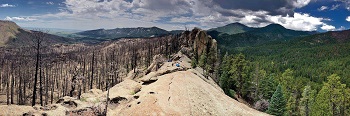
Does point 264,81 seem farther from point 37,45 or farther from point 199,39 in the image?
point 37,45

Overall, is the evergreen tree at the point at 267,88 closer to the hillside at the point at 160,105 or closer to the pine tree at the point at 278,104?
the pine tree at the point at 278,104

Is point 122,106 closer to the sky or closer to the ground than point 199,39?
closer to the ground

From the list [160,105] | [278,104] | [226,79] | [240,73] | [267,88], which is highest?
[160,105]

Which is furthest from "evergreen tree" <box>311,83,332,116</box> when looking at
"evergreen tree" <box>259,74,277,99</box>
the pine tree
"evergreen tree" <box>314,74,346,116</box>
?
"evergreen tree" <box>259,74,277,99</box>

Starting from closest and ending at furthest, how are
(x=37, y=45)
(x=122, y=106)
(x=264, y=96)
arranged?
(x=122, y=106) → (x=37, y=45) → (x=264, y=96)

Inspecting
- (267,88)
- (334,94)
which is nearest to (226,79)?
(267,88)

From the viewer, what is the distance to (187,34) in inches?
5600

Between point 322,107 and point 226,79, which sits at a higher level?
point 226,79

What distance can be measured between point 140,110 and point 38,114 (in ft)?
34.7

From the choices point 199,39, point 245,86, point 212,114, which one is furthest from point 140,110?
point 199,39

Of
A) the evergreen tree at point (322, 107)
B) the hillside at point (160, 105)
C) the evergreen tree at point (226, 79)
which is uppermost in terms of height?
the hillside at point (160, 105)

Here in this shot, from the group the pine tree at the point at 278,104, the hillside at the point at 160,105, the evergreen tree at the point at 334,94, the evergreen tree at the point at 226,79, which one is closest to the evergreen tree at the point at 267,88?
the evergreen tree at the point at 226,79

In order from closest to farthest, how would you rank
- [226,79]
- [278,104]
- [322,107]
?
[278,104] → [322,107] → [226,79]

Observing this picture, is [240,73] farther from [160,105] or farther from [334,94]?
[160,105]
